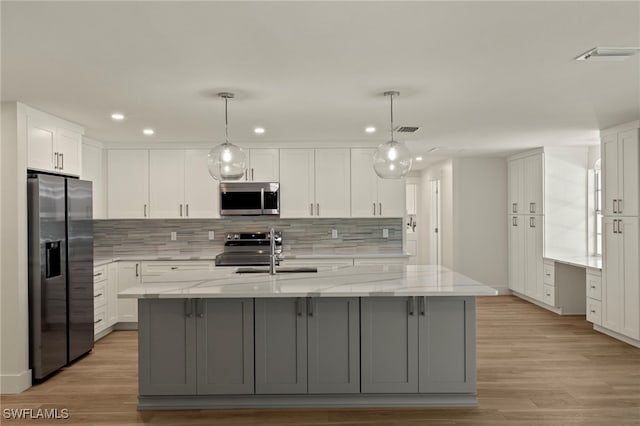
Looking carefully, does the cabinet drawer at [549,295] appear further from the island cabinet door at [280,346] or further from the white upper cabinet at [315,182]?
the island cabinet door at [280,346]

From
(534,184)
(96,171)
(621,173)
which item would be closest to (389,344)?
(621,173)

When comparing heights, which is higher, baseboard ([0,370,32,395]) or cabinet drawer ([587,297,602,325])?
cabinet drawer ([587,297,602,325])

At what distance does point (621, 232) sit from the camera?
5.41 meters

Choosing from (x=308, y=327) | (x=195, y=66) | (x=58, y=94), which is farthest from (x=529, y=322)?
(x=58, y=94)

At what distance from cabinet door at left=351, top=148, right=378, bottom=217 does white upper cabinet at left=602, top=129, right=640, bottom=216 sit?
270cm

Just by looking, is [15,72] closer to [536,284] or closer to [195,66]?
[195,66]

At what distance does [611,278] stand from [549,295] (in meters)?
1.54

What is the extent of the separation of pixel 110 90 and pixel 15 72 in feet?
2.14

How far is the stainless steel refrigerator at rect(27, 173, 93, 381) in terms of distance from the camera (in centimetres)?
427

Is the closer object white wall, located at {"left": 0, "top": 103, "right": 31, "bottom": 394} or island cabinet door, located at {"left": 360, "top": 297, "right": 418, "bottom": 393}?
island cabinet door, located at {"left": 360, "top": 297, "right": 418, "bottom": 393}

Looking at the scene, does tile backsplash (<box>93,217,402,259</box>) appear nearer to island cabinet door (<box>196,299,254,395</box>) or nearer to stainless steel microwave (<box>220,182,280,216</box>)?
stainless steel microwave (<box>220,182,280,216</box>)

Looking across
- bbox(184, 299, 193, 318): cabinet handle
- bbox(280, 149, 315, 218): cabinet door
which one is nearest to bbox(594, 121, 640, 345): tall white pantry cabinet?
bbox(280, 149, 315, 218): cabinet door

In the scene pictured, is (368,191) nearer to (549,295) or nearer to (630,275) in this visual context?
(549,295)

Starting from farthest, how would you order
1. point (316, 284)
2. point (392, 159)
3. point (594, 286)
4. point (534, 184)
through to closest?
point (534, 184), point (594, 286), point (392, 159), point (316, 284)
